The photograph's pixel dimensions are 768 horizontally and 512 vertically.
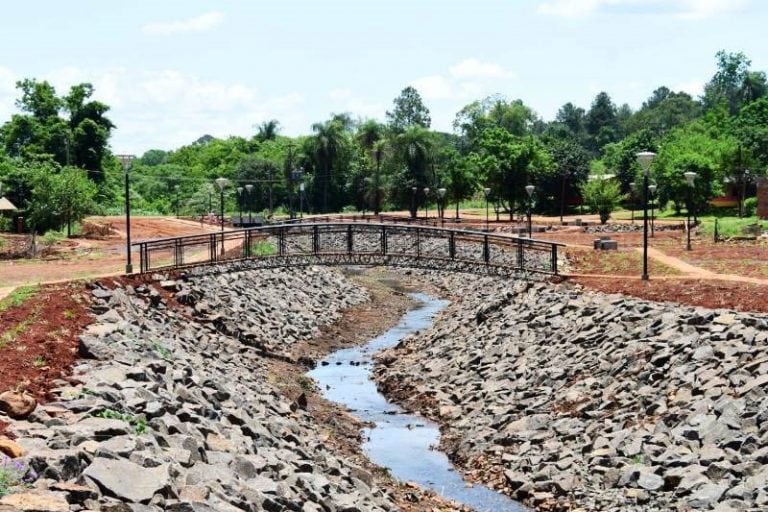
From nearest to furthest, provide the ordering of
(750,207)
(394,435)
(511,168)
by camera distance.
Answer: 1. (394,435)
2. (750,207)
3. (511,168)

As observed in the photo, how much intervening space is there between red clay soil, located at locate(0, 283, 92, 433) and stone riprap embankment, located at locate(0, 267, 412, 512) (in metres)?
0.44

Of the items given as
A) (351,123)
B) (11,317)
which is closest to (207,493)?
(11,317)

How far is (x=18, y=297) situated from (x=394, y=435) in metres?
11.5

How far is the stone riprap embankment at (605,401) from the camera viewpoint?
19859mm

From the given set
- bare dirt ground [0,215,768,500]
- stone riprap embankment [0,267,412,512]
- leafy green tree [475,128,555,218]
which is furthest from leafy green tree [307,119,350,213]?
stone riprap embankment [0,267,412,512]

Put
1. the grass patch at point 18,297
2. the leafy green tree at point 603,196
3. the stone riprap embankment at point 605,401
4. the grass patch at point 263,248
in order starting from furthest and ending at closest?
1. the leafy green tree at point 603,196
2. the grass patch at point 263,248
3. the grass patch at point 18,297
4. the stone riprap embankment at point 605,401

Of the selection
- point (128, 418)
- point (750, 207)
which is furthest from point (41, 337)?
point (750, 207)

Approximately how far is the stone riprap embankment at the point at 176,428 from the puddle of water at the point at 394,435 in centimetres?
178

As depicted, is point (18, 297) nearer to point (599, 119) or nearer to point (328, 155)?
point (328, 155)

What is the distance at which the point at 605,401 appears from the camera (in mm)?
24938

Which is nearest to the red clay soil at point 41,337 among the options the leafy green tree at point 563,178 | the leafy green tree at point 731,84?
the leafy green tree at point 563,178

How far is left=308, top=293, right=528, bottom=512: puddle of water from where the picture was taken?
74.3 ft

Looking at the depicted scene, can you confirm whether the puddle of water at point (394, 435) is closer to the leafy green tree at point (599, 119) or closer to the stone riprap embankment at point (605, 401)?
the stone riprap embankment at point (605, 401)

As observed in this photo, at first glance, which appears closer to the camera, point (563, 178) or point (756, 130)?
point (563, 178)
